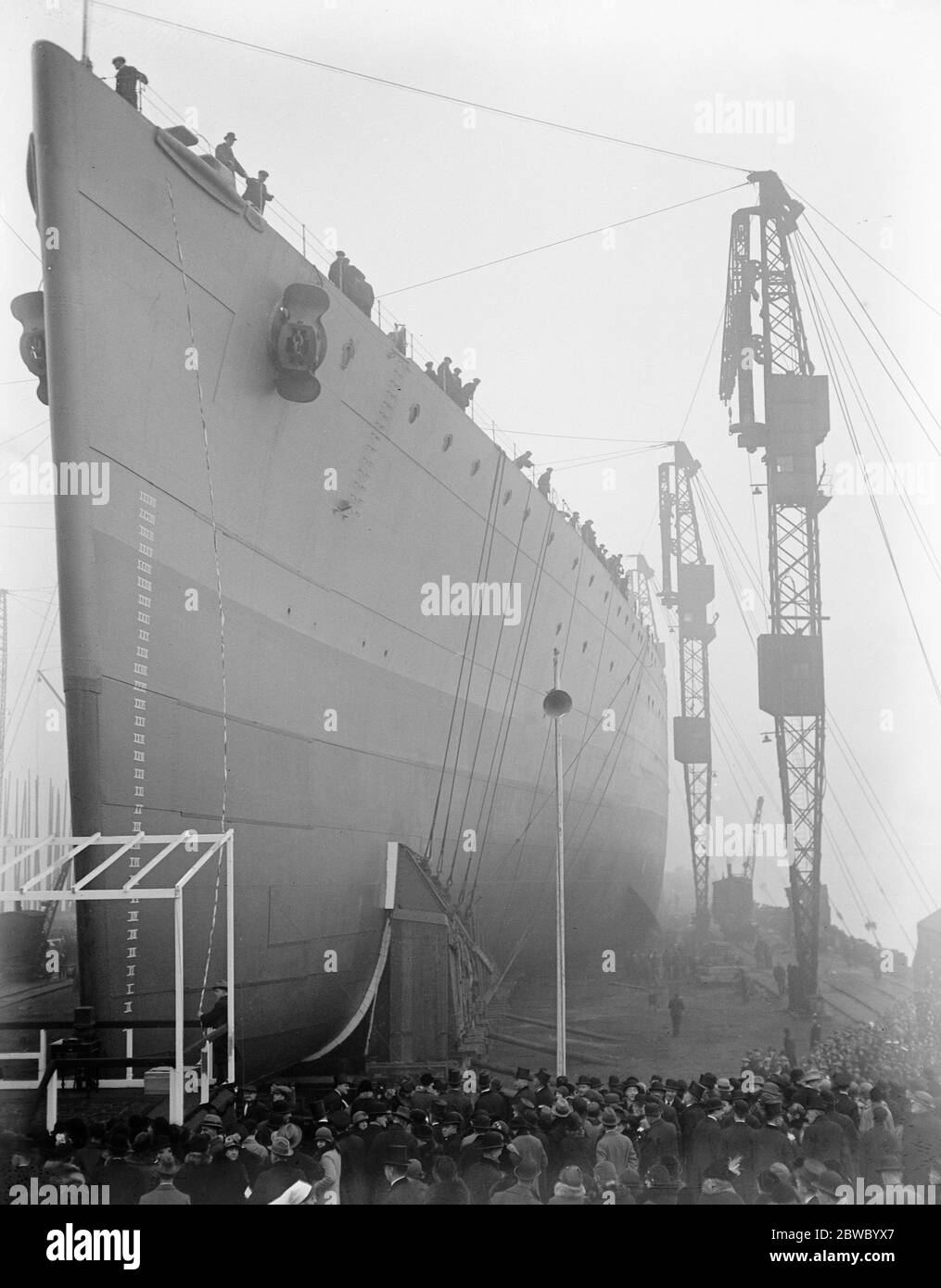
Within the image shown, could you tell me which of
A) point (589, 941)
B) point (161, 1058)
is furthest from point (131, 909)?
point (589, 941)

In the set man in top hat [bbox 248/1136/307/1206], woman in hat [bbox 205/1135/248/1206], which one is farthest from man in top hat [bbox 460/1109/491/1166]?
woman in hat [bbox 205/1135/248/1206]

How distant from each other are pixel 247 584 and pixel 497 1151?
20.8 feet

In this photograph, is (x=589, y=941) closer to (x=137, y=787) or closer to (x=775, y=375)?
(x=775, y=375)

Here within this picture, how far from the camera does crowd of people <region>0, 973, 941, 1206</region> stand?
20.4 ft

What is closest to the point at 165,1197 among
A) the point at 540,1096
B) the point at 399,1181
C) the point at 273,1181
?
the point at 273,1181

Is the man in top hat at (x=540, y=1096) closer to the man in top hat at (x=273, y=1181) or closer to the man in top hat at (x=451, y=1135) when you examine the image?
the man in top hat at (x=451, y=1135)

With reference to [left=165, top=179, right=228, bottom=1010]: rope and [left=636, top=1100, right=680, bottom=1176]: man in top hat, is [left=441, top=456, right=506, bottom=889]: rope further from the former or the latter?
[left=636, top=1100, right=680, bottom=1176]: man in top hat

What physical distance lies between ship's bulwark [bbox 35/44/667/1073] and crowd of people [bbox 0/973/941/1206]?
92.4 inches

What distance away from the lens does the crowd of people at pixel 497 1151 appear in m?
6.21

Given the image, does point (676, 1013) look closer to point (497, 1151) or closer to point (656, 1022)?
point (656, 1022)

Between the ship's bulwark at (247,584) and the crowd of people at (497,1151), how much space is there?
2.35 m

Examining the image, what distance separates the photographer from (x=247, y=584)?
37.7 feet

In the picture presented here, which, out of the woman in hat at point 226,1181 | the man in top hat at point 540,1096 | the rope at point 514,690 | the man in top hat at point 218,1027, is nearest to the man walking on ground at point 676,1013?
the rope at point 514,690
